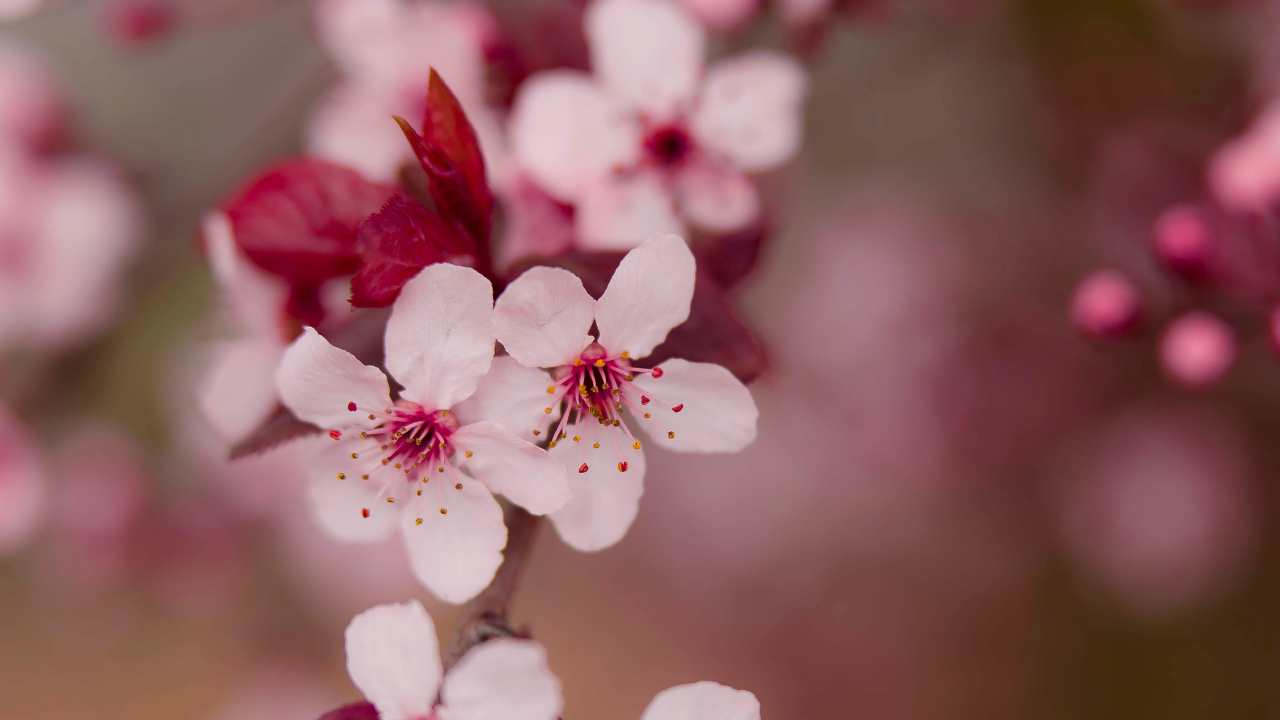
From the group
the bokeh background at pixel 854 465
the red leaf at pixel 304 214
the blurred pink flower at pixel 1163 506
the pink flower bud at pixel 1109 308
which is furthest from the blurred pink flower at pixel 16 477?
the blurred pink flower at pixel 1163 506

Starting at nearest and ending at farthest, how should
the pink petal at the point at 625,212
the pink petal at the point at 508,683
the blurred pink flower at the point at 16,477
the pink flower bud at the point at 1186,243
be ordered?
the pink petal at the point at 508,683 → the pink petal at the point at 625,212 → the pink flower bud at the point at 1186,243 → the blurred pink flower at the point at 16,477

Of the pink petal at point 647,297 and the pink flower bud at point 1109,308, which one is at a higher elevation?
the pink flower bud at point 1109,308

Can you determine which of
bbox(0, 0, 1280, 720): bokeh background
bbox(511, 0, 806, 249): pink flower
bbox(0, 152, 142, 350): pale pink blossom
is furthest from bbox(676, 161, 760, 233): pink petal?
bbox(0, 152, 142, 350): pale pink blossom

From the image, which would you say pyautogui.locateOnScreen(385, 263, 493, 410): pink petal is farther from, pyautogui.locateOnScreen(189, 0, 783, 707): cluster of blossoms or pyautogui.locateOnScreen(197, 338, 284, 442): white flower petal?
pyautogui.locateOnScreen(197, 338, 284, 442): white flower petal

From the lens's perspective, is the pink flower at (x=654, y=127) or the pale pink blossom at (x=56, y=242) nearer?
the pink flower at (x=654, y=127)

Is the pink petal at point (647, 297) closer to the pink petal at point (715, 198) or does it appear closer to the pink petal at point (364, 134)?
the pink petal at point (715, 198)

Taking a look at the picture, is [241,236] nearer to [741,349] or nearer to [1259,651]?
[741,349]

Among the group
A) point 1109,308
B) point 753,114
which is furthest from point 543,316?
point 1109,308
